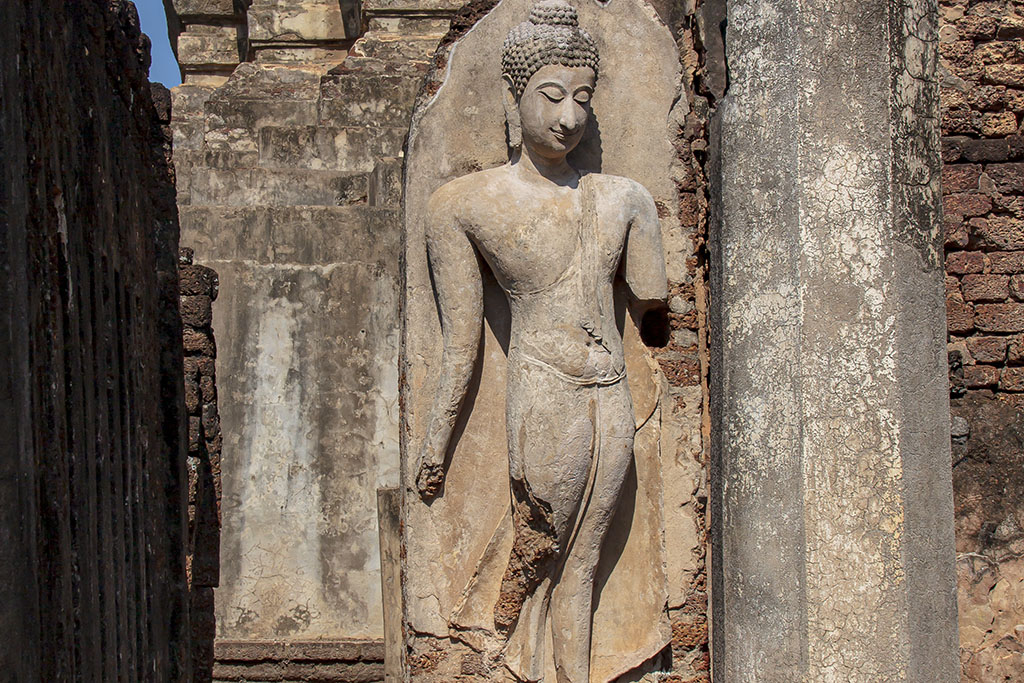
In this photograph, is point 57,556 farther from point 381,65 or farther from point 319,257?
point 381,65

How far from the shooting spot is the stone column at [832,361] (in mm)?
3801

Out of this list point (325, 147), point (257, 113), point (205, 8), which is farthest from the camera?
point (205, 8)

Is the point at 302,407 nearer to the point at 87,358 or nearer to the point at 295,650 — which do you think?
the point at 295,650

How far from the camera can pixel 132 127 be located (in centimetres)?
627

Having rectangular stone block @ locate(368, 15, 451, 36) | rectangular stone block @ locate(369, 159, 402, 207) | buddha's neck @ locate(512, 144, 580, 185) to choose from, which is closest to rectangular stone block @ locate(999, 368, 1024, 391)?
buddha's neck @ locate(512, 144, 580, 185)

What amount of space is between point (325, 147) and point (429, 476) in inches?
302

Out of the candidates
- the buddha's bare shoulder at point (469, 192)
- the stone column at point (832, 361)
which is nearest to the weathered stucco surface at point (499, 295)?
the buddha's bare shoulder at point (469, 192)

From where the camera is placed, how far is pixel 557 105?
179 inches

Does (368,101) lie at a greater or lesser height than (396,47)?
lesser

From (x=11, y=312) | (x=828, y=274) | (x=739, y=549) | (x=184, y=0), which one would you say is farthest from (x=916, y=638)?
(x=184, y=0)

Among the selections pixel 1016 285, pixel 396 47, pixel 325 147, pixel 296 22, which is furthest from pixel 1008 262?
pixel 296 22

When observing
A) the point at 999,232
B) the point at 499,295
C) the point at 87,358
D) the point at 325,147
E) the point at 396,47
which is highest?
the point at 396,47

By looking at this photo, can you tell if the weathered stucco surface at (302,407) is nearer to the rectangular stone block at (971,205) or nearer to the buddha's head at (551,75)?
the rectangular stone block at (971,205)

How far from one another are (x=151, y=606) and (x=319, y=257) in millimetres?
4470
